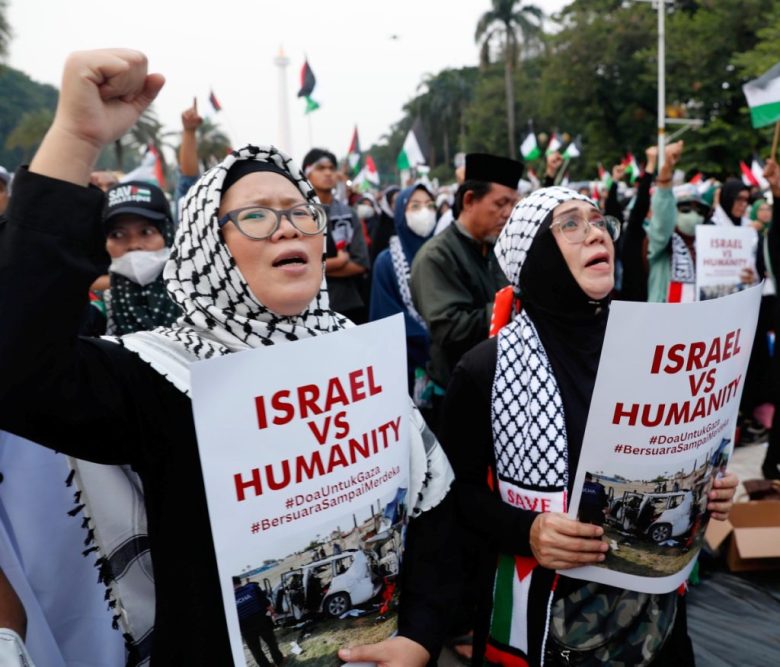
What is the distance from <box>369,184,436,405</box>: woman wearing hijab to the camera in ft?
13.4

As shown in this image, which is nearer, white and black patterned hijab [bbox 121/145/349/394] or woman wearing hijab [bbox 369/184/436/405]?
white and black patterned hijab [bbox 121/145/349/394]

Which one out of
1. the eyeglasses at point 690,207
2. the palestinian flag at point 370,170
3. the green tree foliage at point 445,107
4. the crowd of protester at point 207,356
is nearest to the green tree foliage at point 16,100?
the green tree foliage at point 445,107

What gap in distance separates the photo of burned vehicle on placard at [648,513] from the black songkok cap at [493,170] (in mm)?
2013

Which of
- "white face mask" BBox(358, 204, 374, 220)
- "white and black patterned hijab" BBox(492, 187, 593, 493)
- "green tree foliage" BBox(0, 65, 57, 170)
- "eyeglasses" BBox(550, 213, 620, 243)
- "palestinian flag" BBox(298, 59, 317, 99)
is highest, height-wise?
"green tree foliage" BBox(0, 65, 57, 170)

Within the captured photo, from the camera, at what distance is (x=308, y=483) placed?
3.78 ft

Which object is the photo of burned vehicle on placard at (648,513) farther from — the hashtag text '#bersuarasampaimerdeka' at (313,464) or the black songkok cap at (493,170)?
the black songkok cap at (493,170)

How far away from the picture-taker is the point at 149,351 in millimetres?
1215

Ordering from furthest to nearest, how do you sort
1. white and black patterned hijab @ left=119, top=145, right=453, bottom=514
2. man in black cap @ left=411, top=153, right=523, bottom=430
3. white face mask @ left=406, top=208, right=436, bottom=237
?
white face mask @ left=406, top=208, right=436, bottom=237, man in black cap @ left=411, top=153, right=523, bottom=430, white and black patterned hijab @ left=119, top=145, right=453, bottom=514

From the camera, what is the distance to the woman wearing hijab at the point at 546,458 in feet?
5.22

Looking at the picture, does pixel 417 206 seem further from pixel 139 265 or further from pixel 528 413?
pixel 528 413

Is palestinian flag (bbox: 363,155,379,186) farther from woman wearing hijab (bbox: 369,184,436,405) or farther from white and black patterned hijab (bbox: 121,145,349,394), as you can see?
white and black patterned hijab (bbox: 121,145,349,394)

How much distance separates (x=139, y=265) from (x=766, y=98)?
13.2 feet

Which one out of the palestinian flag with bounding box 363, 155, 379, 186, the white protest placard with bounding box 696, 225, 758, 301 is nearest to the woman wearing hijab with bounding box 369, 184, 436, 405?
the white protest placard with bounding box 696, 225, 758, 301

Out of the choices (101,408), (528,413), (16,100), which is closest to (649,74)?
(528,413)
